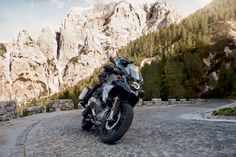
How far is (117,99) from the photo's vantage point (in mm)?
8797

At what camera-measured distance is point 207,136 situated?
9133 mm

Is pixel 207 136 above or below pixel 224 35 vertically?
below

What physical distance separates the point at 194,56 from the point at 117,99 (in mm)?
96139

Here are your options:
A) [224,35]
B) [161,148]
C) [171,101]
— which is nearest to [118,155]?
[161,148]

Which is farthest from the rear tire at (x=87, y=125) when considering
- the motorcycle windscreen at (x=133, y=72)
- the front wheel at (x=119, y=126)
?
the motorcycle windscreen at (x=133, y=72)

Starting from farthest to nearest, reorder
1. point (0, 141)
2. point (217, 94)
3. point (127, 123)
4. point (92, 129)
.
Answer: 1. point (217, 94)
2. point (92, 129)
3. point (0, 141)
4. point (127, 123)

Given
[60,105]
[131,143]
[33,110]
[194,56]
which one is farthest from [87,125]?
[194,56]

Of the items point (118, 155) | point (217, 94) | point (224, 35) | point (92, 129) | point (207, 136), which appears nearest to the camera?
point (118, 155)

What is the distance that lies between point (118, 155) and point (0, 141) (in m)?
4.33

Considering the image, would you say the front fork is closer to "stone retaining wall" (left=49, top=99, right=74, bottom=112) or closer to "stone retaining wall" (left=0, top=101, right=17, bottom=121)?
"stone retaining wall" (left=0, top=101, right=17, bottom=121)

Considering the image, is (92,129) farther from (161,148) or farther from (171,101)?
(171,101)

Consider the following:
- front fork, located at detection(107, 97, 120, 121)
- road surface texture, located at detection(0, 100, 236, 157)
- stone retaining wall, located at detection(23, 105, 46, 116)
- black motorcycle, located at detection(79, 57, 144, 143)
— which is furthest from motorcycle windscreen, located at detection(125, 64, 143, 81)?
stone retaining wall, located at detection(23, 105, 46, 116)

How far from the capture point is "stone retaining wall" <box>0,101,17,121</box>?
1673 cm

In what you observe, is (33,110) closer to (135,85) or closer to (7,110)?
(7,110)
